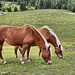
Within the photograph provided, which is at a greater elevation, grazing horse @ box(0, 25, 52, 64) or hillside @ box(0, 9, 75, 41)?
grazing horse @ box(0, 25, 52, 64)

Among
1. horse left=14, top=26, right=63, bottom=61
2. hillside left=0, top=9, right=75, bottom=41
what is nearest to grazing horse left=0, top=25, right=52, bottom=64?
horse left=14, top=26, right=63, bottom=61

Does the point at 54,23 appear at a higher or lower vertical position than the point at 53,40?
lower

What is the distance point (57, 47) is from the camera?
11.8 m

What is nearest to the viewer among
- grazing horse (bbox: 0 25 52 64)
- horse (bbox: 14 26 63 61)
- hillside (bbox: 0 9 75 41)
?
grazing horse (bbox: 0 25 52 64)

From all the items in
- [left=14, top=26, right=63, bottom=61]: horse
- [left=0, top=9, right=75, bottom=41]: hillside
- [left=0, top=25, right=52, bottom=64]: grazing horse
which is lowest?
[left=0, top=9, right=75, bottom=41]: hillside

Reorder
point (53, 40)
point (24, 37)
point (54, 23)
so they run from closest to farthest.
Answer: point (24, 37) → point (53, 40) → point (54, 23)

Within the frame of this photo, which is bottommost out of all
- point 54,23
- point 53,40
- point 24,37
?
point 54,23

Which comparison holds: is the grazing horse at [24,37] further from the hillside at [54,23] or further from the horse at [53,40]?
the hillside at [54,23]

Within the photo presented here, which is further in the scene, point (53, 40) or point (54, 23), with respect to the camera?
point (54, 23)

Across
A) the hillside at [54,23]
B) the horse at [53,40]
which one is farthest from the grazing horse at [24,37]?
the hillside at [54,23]

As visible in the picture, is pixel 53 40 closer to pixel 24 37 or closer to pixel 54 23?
pixel 24 37

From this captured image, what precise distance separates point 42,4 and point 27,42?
90886 millimetres

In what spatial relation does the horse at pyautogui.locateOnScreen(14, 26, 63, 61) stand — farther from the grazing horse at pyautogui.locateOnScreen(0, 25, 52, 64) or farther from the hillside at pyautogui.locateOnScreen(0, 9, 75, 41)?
the hillside at pyautogui.locateOnScreen(0, 9, 75, 41)

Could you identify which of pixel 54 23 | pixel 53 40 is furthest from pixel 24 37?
pixel 54 23
